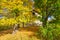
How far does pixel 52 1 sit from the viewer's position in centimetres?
1917

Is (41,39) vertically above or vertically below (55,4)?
below

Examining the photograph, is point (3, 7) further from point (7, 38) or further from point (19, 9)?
point (7, 38)

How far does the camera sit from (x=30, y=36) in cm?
2014

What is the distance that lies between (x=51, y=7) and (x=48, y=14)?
72 cm

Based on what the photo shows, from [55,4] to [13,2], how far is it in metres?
3.75

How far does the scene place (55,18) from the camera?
1936 cm

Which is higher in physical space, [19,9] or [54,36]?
[19,9]

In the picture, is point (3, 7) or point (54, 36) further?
point (3, 7)

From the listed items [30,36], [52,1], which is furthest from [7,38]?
[52,1]

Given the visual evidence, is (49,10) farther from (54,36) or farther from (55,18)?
(54,36)

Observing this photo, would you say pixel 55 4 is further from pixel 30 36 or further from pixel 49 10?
pixel 30 36

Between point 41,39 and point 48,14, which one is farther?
point 48,14

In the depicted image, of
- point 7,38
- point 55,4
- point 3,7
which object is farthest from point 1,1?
point 55,4

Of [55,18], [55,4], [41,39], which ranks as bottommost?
[41,39]
